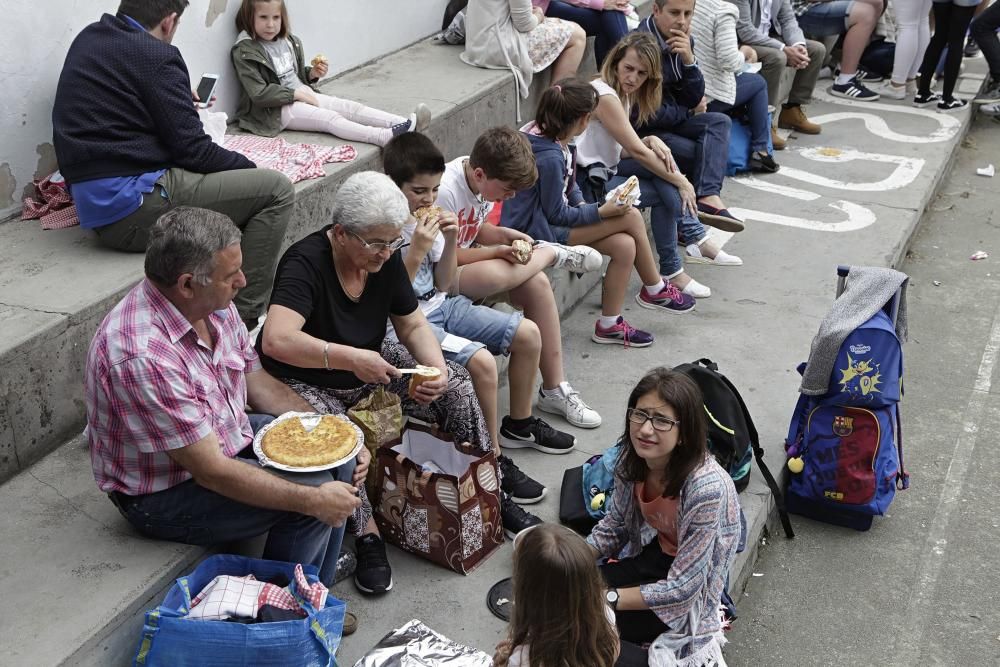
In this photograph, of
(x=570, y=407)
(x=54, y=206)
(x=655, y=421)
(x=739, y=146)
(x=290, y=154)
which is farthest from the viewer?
(x=739, y=146)

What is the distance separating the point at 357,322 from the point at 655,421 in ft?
3.77

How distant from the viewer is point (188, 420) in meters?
2.96

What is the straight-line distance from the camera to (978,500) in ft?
15.2

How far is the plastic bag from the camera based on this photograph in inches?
148

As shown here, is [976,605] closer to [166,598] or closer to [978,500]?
[978,500]

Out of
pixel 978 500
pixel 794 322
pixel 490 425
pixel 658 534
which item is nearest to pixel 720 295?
pixel 794 322

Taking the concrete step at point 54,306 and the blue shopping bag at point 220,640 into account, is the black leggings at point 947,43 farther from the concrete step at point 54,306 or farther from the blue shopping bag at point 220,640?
the blue shopping bag at point 220,640

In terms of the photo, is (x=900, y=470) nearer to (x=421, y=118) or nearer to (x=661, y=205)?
(x=661, y=205)

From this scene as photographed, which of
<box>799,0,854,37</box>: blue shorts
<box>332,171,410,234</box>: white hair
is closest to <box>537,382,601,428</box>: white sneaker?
<box>332,171,410,234</box>: white hair

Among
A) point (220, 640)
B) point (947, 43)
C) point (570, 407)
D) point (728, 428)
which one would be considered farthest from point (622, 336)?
point (947, 43)

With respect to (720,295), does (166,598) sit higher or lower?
higher

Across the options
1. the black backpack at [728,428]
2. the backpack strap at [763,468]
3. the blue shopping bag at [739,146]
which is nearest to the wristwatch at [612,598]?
the black backpack at [728,428]

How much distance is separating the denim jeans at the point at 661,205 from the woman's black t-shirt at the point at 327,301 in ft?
8.23

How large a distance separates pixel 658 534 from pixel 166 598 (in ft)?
5.05
